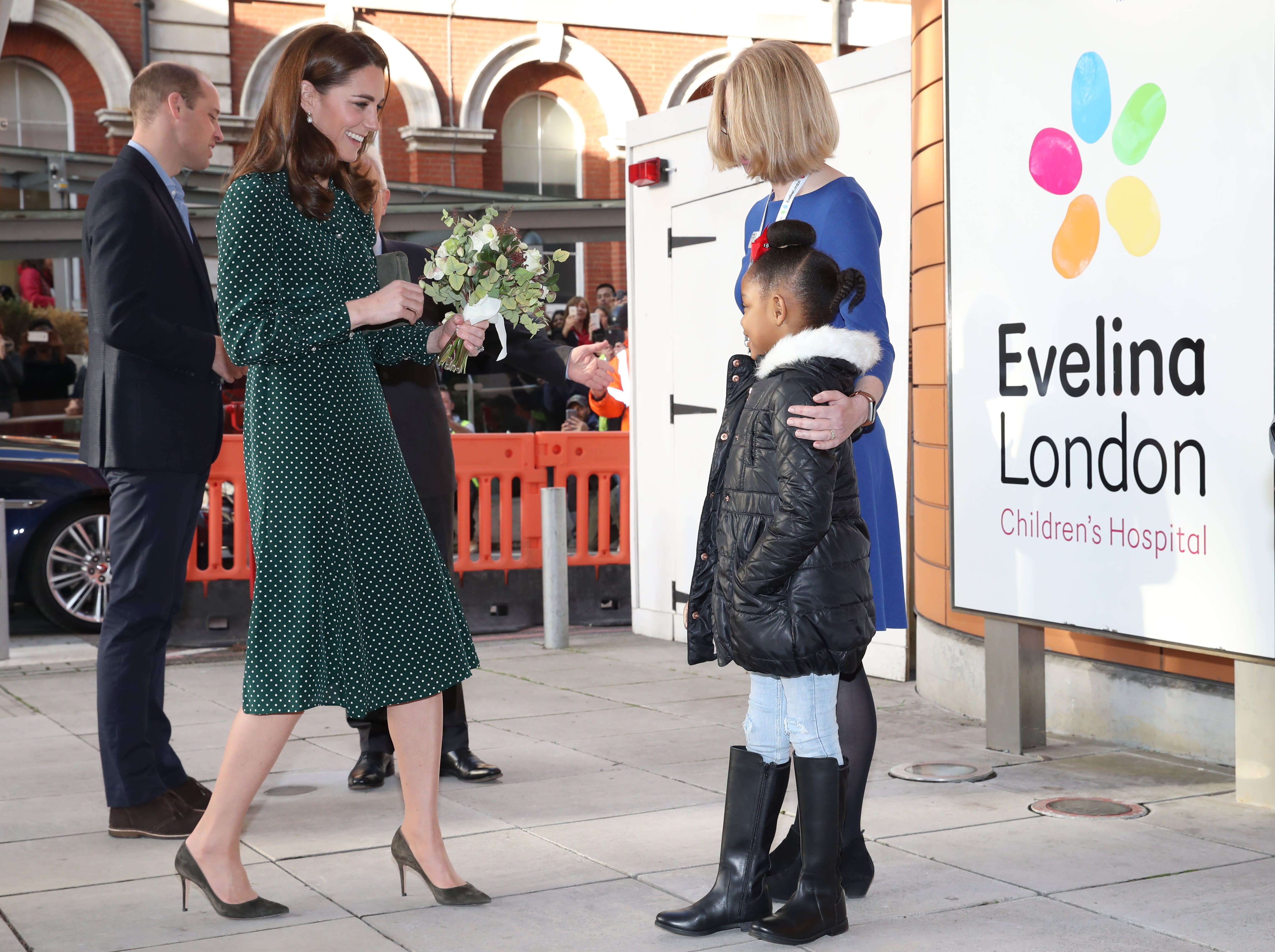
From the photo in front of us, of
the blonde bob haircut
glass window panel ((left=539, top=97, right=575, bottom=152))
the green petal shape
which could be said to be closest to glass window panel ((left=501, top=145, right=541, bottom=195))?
glass window panel ((left=539, top=97, right=575, bottom=152))

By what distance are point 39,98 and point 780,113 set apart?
19666mm

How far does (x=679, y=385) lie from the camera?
7902 millimetres

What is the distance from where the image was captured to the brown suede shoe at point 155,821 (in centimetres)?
409

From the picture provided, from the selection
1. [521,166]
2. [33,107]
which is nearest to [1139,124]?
[33,107]

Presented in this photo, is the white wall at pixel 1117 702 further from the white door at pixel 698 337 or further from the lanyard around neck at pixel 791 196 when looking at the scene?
the lanyard around neck at pixel 791 196

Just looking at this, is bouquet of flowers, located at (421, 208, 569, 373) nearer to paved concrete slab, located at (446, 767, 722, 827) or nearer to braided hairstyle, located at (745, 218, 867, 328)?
braided hairstyle, located at (745, 218, 867, 328)

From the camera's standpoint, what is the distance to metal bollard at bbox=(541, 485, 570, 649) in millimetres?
7922

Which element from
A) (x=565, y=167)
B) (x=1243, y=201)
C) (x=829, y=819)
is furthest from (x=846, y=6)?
(x=829, y=819)

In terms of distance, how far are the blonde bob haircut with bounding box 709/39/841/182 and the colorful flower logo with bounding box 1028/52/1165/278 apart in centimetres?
128

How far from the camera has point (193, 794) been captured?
4250mm

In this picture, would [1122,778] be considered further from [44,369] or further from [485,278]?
[44,369]

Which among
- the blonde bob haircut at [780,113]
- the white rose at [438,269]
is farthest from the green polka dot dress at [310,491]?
the blonde bob haircut at [780,113]

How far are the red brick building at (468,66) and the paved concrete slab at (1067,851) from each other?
645 inches

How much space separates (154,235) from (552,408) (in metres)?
8.14
